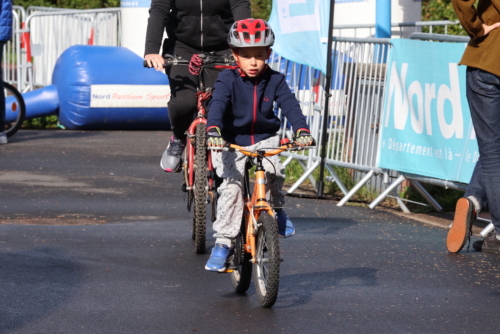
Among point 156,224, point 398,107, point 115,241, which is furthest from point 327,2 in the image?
point 115,241

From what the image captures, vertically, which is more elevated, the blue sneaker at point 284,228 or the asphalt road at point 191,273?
the blue sneaker at point 284,228

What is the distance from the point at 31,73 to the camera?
1848cm

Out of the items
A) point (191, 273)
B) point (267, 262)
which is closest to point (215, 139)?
point (267, 262)

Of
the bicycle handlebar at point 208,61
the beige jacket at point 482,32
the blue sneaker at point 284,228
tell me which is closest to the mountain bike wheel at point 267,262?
the blue sneaker at point 284,228

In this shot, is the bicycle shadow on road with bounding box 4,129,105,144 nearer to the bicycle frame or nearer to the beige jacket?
the beige jacket

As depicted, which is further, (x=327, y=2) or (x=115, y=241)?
(x=327, y=2)

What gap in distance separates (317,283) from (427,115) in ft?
10.2

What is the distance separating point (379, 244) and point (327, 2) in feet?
11.1

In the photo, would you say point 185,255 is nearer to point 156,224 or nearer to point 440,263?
point 156,224

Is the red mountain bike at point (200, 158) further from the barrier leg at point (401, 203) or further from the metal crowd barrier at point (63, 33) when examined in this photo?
the metal crowd barrier at point (63, 33)

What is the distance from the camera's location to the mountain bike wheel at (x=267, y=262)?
5.00m

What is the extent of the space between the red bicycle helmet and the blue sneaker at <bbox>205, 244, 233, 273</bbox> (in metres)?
1.18

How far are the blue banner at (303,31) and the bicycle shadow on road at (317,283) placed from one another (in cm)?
381

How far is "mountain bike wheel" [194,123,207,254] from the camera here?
643cm
